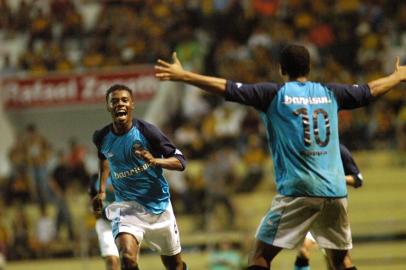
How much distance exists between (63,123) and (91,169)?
2264 millimetres

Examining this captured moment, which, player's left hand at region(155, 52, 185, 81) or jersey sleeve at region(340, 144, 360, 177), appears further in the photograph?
jersey sleeve at region(340, 144, 360, 177)

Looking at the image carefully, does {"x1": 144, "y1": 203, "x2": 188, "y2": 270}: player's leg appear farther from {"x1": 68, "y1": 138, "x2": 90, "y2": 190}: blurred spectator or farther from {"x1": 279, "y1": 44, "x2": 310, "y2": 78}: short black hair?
{"x1": 68, "y1": 138, "x2": 90, "y2": 190}: blurred spectator

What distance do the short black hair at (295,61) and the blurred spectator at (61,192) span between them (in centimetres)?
1224

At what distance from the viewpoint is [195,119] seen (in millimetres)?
21688

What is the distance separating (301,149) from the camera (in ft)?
27.2

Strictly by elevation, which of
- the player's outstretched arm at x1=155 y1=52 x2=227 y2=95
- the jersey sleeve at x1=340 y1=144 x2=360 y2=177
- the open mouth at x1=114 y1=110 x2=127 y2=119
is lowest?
the jersey sleeve at x1=340 y1=144 x2=360 y2=177

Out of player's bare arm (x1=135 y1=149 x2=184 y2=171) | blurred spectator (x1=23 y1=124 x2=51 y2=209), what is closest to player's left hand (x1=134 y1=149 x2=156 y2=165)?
player's bare arm (x1=135 y1=149 x2=184 y2=171)

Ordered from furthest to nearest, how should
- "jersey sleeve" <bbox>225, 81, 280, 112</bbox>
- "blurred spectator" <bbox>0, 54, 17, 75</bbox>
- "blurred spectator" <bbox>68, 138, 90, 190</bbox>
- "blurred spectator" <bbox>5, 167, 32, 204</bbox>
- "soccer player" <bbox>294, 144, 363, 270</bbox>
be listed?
"blurred spectator" <bbox>0, 54, 17, 75</bbox>, "blurred spectator" <bbox>5, 167, 32, 204</bbox>, "blurred spectator" <bbox>68, 138, 90, 190</bbox>, "soccer player" <bbox>294, 144, 363, 270</bbox>, "jersey sleeve" <bbox>225, 81, 280, 112</bbox>

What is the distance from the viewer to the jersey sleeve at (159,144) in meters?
9.66

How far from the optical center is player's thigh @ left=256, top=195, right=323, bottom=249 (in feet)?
27.4

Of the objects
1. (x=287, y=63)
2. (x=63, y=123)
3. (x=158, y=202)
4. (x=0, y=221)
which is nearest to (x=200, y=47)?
(x=63, y=123)

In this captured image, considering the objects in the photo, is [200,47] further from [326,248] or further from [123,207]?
[326,248]

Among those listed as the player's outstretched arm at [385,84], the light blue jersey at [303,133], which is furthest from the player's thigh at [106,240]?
the player's outstretched arm at [385,84]

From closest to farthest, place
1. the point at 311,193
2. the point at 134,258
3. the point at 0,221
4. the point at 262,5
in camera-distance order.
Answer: the point at 311,193
the point at 134,258
the point at 0,221
the point at 262,5
